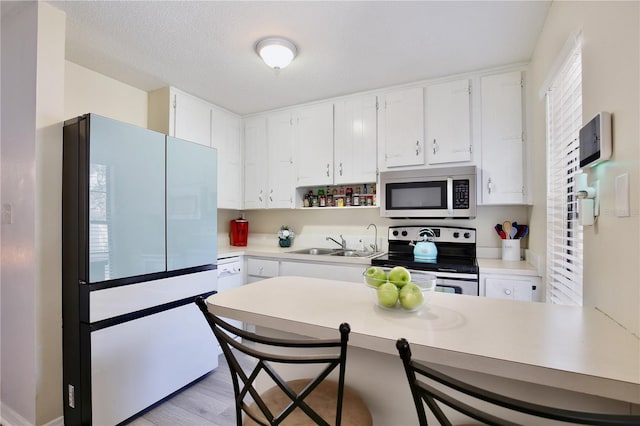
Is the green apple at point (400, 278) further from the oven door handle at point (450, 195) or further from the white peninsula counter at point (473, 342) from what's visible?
the oven door handle at point (450, 195)

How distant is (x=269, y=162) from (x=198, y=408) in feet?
7.73

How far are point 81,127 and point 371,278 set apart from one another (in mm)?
1781

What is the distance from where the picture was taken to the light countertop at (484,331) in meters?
0.66

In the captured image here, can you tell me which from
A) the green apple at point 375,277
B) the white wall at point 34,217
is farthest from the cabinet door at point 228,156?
the green apple at point 375,277

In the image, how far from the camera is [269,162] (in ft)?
11.3

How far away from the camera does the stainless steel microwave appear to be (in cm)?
247

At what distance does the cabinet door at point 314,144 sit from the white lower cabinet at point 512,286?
1.66 meters

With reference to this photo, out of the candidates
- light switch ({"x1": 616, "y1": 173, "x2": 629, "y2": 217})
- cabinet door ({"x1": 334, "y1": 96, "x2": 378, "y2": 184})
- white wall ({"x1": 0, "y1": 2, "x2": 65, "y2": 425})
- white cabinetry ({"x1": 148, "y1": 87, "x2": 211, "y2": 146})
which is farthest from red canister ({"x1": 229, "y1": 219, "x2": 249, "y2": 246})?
light switch ({"x1": 616, "y1": 173, "x2": 629, "y2": 217})

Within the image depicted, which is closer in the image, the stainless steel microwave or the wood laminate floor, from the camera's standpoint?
the wood laminate floor

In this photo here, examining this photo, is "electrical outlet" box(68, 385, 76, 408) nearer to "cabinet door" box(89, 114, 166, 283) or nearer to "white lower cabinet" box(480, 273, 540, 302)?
"cabinet door" box(89, 114, 166, 283)

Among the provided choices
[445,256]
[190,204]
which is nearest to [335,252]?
[445,256]

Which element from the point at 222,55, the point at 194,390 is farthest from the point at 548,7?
the point at 194,390

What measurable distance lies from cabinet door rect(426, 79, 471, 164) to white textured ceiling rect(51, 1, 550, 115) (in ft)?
0.48

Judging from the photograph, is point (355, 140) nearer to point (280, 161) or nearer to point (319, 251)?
point (280, 161)
